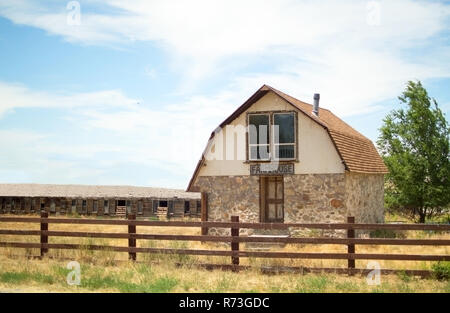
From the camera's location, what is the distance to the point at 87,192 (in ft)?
156

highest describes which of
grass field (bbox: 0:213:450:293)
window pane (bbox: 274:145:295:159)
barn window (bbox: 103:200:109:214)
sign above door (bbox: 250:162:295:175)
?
window pane (bbox: 274:145:295:159)

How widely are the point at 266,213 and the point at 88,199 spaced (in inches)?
1110

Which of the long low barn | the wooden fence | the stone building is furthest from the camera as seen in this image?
the long low barn

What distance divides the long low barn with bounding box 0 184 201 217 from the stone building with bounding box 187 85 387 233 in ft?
74.1

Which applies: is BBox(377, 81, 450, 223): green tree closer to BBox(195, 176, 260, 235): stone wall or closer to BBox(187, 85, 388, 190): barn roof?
BBox(187, 85, 388, 190): barn roof

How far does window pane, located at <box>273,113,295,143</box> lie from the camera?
72.1ft

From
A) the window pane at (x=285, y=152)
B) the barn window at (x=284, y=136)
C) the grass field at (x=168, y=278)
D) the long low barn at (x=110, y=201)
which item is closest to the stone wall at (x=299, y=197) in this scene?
the window pane at (x=285, y=152)

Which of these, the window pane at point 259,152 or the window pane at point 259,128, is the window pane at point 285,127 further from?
the window pane at point 259,152

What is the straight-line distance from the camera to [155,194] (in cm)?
4588

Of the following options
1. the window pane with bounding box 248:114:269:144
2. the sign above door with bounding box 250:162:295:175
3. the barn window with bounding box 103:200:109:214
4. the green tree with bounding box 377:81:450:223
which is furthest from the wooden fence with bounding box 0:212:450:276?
the barn window with bounding box 103:200:109:214

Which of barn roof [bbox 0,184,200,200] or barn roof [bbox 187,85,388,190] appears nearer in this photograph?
barn roof [bbox 187,85,388,190]

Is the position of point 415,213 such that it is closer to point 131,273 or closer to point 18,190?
point 131,273

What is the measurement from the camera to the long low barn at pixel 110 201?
4572 cm
